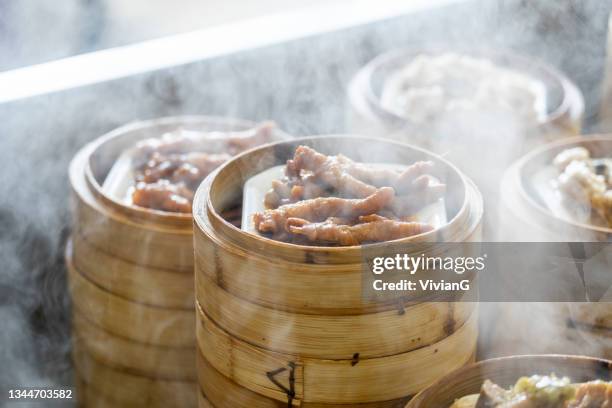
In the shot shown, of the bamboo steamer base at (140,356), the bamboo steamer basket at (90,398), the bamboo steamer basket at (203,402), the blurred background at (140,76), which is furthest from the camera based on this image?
the blurred background at (140,76)

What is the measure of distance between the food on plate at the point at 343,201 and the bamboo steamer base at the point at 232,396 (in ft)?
1.50

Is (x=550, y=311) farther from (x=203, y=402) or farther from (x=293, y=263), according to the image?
(x=203, y=402)

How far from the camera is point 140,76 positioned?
3965mm

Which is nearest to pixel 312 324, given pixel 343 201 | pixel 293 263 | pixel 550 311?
pixel 293 263

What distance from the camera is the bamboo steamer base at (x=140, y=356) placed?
9.75ft

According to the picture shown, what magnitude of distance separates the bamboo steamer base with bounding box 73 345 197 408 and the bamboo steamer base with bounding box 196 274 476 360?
34.9 inches

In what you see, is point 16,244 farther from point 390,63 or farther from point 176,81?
point 390,63

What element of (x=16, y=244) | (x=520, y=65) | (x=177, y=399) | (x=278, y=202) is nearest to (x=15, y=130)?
(x=16, y=244)

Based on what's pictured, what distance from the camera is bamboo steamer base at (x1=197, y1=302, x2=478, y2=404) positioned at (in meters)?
A: 2.17

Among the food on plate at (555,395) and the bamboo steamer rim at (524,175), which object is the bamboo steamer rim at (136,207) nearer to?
the bamboo steamer rim at (524,175)

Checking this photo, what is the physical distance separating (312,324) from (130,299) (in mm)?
1066

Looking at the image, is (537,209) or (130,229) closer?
(537,209)

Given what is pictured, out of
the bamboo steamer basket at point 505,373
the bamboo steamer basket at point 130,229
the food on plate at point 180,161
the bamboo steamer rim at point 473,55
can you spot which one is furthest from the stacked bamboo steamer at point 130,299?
the bamboo steamer rim at point 473,55

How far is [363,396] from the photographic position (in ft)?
7.25
